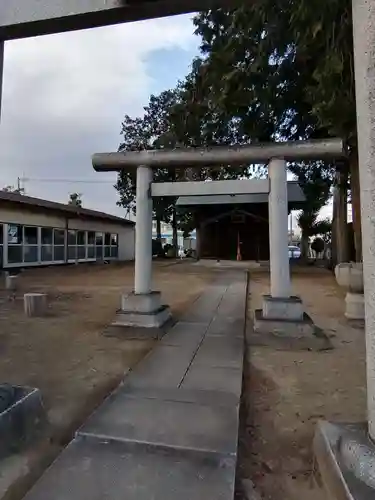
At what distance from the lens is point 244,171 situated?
17.3m

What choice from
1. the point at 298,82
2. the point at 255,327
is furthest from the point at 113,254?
the point at 255,327

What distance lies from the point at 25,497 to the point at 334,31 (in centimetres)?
669

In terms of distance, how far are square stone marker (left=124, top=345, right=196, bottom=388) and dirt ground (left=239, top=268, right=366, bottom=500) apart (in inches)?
28.4

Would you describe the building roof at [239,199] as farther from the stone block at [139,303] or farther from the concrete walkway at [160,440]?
the concrete walkway at [160,440]

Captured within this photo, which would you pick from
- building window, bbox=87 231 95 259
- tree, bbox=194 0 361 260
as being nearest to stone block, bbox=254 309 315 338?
tree, bbox=194 0 361 260

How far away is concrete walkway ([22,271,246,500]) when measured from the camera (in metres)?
1.90

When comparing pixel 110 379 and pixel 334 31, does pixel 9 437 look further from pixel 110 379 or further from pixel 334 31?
pixel 334 31

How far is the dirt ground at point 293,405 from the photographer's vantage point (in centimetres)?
217

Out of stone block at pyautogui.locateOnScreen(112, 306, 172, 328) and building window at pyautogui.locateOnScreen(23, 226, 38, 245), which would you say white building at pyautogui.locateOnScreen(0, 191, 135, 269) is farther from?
stone block at pyautogui.locateOnScreen(112, 306, 172, 328)

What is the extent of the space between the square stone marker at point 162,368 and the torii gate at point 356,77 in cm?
163

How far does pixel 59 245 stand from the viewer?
18.5 m

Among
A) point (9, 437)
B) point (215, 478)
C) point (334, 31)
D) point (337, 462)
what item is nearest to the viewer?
point (337, 462)

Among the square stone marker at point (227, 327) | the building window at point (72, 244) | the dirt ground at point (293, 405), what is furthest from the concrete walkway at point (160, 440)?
the building window at point (72, 244)

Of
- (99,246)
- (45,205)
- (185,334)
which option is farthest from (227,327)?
(99,246)
